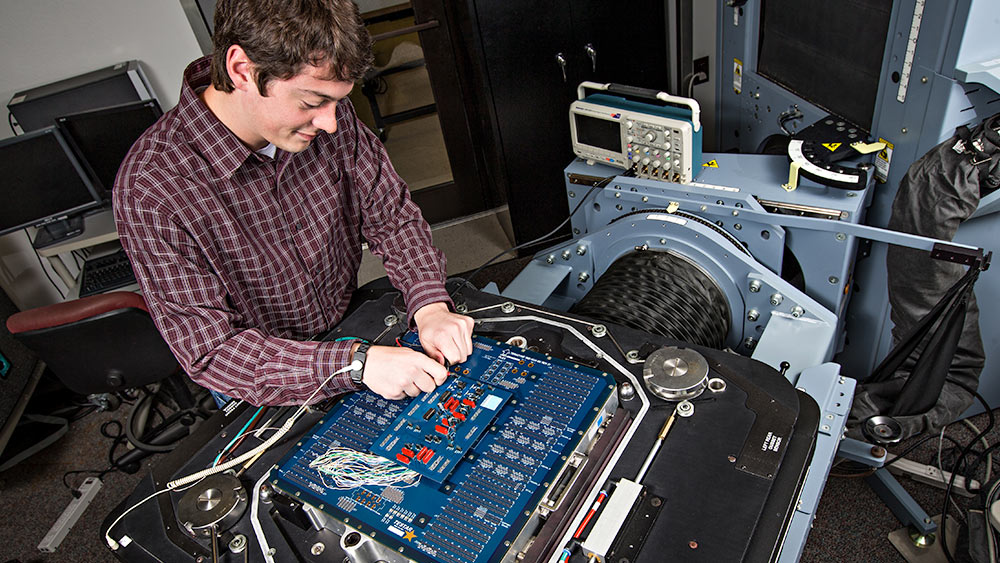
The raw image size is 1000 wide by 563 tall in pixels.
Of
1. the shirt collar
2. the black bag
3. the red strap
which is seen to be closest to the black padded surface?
the red strap

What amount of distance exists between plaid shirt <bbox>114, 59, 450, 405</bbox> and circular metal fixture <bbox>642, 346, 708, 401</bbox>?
555mm

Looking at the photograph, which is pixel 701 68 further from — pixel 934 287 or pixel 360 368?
pixel 360 368

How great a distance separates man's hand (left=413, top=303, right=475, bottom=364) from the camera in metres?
1.39

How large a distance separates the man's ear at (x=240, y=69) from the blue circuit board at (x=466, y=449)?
0.68 metres

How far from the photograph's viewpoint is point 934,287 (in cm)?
191

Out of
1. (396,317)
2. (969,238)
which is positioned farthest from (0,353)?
(969,238)

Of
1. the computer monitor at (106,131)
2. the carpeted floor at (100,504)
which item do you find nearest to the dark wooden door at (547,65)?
the carpeted floor at (100,504)

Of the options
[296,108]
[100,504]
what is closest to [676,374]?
[296,108]

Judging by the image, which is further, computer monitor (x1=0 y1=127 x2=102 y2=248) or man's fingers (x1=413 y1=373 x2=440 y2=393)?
computer monitor (x1=0 y1=127 x2=102 y2=248)

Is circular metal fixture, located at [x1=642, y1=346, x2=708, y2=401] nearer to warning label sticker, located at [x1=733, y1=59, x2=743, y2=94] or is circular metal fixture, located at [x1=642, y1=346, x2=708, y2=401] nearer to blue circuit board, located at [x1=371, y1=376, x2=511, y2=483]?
blue circuit board, located at [x1=371, y1=376, x2=511, y2=483]

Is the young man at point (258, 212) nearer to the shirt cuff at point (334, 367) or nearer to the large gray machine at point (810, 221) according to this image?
the shirt cuff at point (334, 367)

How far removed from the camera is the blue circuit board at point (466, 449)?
108 cm

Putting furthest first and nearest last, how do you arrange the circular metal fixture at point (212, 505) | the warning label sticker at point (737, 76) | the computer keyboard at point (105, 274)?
the computer keyboard at point (105, 274)
the warning label sticker at point (737, 76)
the circular metal fixture at point (212, 505)

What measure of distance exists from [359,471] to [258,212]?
701mm
